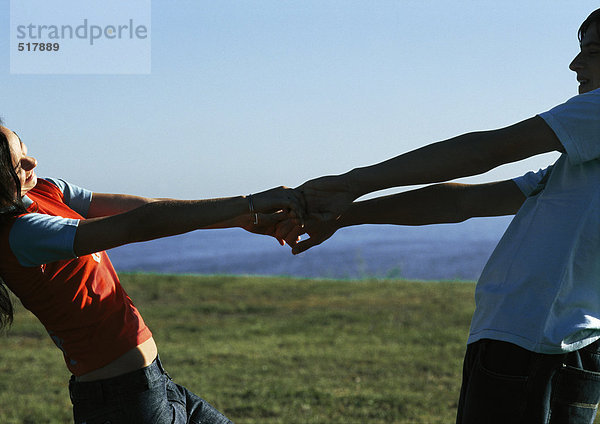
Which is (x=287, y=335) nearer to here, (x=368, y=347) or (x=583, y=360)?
(x=368, y=347)

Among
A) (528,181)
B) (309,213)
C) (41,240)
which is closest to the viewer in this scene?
(41,240)

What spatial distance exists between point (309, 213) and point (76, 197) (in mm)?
920

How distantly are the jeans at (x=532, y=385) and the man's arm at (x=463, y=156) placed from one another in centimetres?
55

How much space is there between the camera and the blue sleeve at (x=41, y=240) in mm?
2266

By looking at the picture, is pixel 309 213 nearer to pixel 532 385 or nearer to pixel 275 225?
pixel 275 225

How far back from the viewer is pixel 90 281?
2471 mm

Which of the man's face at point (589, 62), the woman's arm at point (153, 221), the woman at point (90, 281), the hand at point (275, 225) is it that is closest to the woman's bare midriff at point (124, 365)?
the woman at point (90, 281)

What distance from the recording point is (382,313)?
10.1 m

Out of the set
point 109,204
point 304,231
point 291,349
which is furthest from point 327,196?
point 291,349

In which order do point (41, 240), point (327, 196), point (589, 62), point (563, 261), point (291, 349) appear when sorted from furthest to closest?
1. point (291, 349)
2. point (327, 196)
3. point (589, 62)
4. point (41, 240)
5. point (563, 261)

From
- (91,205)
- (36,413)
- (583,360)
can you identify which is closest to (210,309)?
(36,413)

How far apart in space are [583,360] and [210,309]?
8.68 m

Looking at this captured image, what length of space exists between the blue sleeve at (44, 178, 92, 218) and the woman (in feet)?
0.64

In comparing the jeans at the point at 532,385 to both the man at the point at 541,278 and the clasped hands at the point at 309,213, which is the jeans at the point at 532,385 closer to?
the man at the point at 541,278
